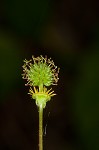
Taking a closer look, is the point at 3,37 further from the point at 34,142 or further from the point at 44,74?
the point at 44,74

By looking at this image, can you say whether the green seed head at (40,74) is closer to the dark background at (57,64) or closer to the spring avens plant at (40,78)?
the spring avens plant at (40,78)

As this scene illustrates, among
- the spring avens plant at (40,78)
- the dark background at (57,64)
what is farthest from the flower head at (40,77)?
the dark background at (57,64)

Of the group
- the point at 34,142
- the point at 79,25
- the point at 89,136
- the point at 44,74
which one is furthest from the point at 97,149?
the point at 44,74

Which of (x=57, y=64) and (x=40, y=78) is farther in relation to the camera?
(x=57, y=64)

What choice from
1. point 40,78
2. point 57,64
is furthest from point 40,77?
point 57,64

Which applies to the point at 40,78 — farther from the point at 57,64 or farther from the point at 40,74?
the point at 57,64

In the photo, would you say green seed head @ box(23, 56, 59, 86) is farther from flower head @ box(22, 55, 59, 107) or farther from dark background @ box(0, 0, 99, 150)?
dark background @ box(0, 0, 99, 150)
